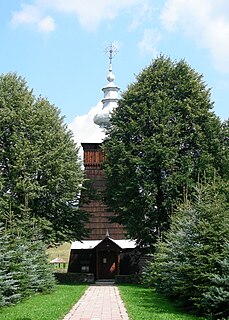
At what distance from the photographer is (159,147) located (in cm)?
2669

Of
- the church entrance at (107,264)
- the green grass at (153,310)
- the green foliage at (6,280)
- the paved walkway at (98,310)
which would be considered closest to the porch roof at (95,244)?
the church entrance at (107,264)

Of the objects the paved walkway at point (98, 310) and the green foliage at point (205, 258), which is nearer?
the green foliage at point (205, 258)

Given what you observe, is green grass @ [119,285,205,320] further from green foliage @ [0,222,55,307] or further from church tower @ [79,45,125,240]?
church tower @ [79,45,125,240]

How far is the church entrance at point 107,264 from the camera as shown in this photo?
105 ft

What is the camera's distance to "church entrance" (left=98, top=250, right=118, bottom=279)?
3195 centimetres

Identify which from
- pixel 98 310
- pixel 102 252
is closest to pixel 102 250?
pixel 102 252

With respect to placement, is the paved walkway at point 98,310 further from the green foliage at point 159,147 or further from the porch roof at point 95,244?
the porch roof at point 95,244

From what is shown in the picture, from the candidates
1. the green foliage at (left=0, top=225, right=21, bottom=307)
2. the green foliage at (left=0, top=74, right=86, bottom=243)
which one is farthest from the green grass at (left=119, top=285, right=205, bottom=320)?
the green foliage at (left=0, top=74, right=86, bottom=243)

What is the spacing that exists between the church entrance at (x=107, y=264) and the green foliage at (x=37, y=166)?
11.4 feet

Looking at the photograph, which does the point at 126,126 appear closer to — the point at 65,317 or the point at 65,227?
the point at 65,227

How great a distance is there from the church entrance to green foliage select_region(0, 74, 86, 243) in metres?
3.48

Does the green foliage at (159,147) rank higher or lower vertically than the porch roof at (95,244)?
higher

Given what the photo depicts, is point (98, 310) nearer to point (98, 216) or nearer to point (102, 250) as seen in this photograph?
point (102, 250)

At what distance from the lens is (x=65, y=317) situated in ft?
40.2
